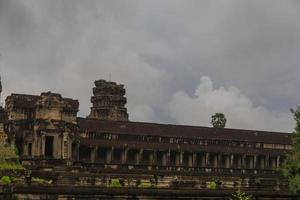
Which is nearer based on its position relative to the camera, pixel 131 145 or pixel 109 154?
pixel 109 154

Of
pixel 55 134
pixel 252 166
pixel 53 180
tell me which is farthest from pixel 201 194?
pixel 252 166

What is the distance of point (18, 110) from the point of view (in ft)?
173

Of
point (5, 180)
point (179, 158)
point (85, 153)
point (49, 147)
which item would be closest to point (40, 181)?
point (5, 180)

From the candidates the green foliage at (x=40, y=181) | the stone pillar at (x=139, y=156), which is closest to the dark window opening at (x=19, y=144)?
the stone pillar at (x=139, y=156)

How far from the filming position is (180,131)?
62938 mm

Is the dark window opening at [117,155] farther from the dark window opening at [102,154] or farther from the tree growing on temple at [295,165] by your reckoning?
the tree growing on temple at [295,165]

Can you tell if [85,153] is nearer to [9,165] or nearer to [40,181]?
[9,165]

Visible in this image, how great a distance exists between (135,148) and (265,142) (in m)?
16.3

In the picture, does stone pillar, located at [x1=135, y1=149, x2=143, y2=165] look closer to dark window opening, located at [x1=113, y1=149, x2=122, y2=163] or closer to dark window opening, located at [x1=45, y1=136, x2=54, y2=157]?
dark window opening, located at [x1=113, y1=149, x2=122, y2=163]

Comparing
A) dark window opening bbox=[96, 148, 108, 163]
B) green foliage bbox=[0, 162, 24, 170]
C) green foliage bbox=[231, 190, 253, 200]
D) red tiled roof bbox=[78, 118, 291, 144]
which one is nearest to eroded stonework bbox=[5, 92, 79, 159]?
red tiled roof bbox=[78, 118, 291, 144]

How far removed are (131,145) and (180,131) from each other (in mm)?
6584

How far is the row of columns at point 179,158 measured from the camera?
58031mm

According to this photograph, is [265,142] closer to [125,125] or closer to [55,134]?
[125,125]

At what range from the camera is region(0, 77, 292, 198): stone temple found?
47.5 m
